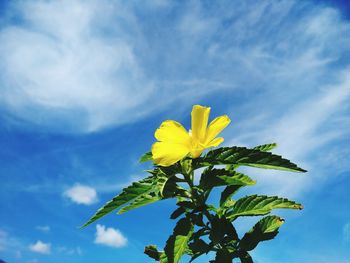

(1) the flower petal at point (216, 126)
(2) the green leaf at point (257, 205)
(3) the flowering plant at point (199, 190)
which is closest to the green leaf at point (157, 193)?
(3) the flowering plant at point (199, 190)

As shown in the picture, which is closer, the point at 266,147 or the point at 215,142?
the point at 215,142

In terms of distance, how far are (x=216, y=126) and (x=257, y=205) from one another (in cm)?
61

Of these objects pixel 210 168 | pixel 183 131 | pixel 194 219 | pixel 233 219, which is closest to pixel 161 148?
pixel 183 131

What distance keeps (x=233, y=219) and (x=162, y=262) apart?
1.90 feet

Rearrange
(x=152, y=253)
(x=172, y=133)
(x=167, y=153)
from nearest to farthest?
1. (x=167, y=153)
2. (x=172, y=133)
3. (x=152, y=253)

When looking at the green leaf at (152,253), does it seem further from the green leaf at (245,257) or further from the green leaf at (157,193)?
the green leaf at (245,257)

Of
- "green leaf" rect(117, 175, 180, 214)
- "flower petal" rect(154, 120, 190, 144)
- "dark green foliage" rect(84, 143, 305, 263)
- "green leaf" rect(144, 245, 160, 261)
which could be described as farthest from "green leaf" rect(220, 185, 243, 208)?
"green leaf" rect(144, 245, 160, 261)

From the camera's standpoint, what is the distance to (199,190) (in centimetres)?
271

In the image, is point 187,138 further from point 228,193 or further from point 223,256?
point 223,256

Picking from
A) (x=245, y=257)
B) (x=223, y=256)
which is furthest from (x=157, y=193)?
(x=245, y=257)

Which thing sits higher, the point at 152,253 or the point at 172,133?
the point at 172,133

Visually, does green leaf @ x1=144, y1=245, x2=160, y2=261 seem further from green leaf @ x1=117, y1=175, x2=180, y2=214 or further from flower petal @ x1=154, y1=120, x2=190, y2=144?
flower petal @ x1=154, y1=120, x2=190, y2=144

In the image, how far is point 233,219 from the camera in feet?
9.16

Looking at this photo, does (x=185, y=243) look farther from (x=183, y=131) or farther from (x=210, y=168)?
(x=183, y=131)
